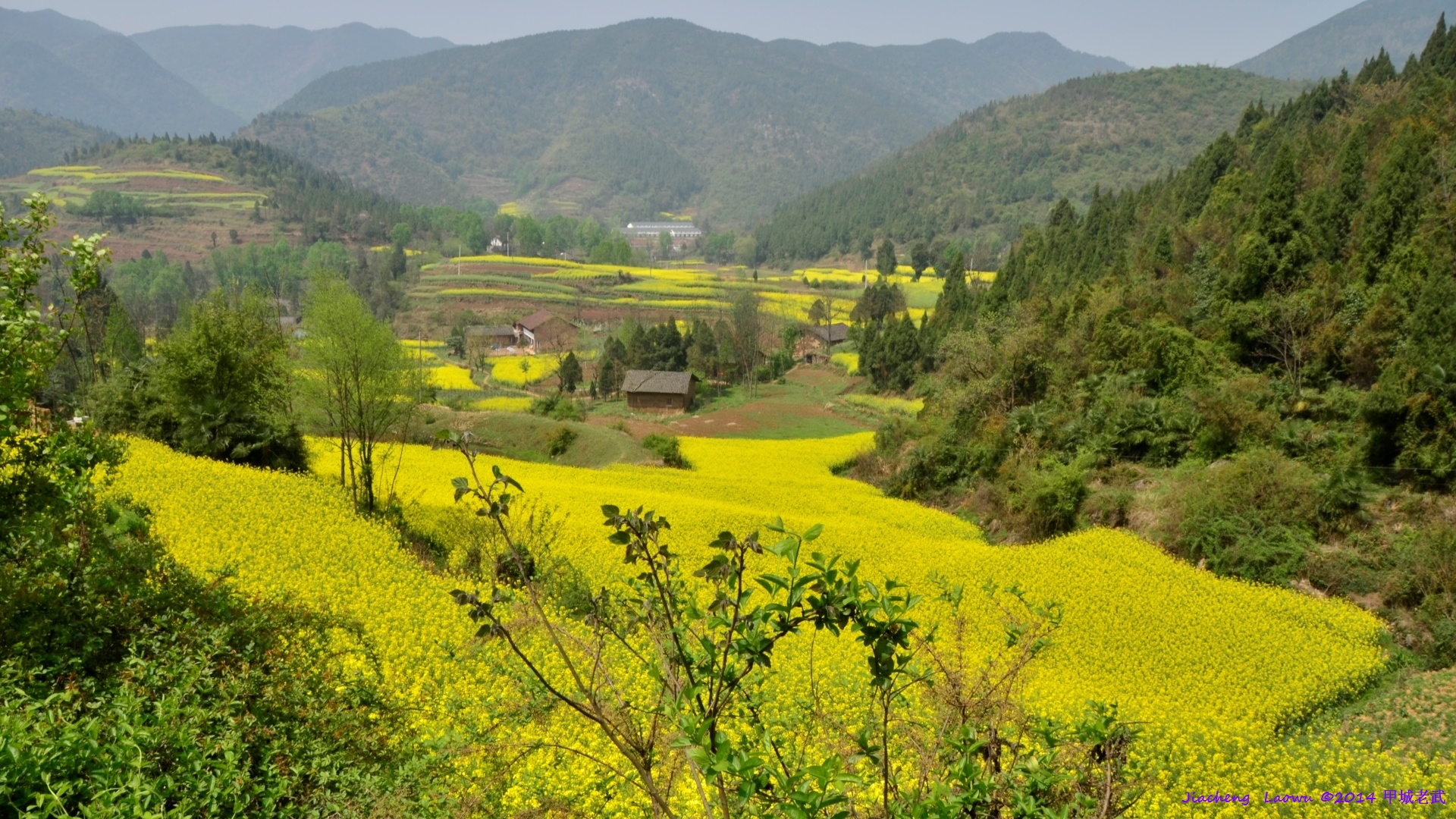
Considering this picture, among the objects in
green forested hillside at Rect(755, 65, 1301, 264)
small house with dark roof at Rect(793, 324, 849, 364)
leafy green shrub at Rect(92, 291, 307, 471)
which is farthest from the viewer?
green forested hillside at Rect(755, 65, 1301, 264)

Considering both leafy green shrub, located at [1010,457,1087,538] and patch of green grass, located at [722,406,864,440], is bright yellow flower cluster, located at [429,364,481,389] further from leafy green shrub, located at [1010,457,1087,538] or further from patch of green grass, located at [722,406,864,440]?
leafy green shrub, located at [1010,457,1087,538]

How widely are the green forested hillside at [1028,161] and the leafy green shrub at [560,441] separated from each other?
377ft

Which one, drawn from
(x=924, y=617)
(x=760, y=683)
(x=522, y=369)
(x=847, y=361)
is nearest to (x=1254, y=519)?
(x=924, y=617)

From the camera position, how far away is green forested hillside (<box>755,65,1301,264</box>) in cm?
15250

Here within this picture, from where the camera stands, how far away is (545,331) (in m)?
95.9

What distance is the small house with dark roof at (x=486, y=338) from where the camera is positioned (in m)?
85.9

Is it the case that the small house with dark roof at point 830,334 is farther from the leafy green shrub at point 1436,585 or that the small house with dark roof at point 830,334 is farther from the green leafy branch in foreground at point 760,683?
the green leafy branch in foreground at point 760,683

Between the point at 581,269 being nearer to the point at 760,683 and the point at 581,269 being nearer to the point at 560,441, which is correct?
the point at 560,441

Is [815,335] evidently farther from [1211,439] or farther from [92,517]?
[92,517]

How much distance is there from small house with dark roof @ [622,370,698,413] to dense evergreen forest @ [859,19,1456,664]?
23732 mm

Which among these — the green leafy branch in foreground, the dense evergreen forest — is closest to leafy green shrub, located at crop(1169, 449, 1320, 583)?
the dense evergreen forest

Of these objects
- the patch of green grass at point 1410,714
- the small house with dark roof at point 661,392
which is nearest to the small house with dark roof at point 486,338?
the small house with dark roof at point 661,392

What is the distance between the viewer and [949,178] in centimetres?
16650

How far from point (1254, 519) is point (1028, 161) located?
15916cm
